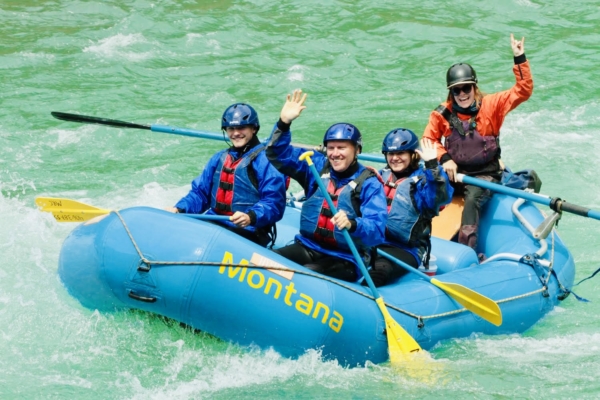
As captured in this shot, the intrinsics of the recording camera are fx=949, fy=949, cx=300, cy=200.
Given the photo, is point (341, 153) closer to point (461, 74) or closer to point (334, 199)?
point (334, 199)

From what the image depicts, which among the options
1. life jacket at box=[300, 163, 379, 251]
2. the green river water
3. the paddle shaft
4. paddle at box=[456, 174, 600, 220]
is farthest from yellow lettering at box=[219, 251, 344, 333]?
paddle at box=[456, 174, 600, 220]

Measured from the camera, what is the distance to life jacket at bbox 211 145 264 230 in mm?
6105

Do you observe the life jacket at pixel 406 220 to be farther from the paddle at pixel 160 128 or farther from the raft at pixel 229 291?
the paddle at pixel 160 128

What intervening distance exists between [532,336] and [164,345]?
8.17ft

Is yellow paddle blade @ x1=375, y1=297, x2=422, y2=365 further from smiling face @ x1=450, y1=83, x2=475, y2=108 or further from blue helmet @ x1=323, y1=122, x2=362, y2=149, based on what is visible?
smiling face @ x1=450, y1=83, x2=475, y2=108

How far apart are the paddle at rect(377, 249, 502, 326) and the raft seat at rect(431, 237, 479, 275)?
60 centimetres

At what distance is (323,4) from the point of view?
47.1ft

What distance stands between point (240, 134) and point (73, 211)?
117cm

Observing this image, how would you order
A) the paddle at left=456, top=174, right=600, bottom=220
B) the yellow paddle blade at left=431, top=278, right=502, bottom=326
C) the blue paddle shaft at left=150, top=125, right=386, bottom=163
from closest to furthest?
the yellow paddle blade at left=431, top=278, right=502, bottom=326 < the paddle at left=456, top=174, right=600, bottom=220 < the blue paddle shaft at left=150, top=125, right=386, bottom=163

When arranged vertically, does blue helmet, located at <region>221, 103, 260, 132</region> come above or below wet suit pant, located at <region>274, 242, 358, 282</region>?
above

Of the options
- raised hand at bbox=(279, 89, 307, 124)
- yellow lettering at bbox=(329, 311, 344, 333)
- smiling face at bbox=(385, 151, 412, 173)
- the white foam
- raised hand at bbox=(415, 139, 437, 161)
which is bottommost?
yellow lettering at bbox=(329, 311, 344, 333)

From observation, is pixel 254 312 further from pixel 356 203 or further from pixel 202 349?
pixel 356 203

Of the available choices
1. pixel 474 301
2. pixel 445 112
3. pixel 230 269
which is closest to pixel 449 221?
pixel 445 112

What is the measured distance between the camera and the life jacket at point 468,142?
23.4 feet
